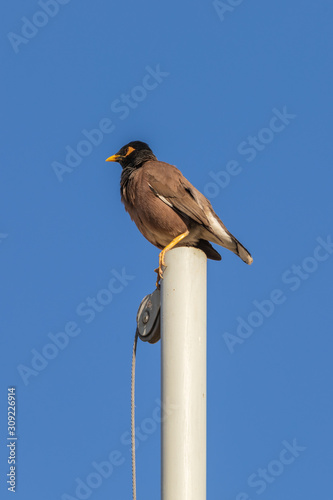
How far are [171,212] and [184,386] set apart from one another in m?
2.25

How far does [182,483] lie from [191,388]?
14.3 inches

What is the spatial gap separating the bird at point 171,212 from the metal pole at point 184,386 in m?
1.62

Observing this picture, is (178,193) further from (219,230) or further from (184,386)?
(184,386)

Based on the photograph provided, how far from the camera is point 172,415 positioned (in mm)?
3119

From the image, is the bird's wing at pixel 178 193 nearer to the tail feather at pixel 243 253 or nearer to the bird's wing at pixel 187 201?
the bird's wing at pixel 187 201

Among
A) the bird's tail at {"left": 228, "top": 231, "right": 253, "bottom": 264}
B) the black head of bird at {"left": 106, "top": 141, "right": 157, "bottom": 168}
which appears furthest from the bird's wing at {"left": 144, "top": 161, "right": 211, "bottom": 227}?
the black head of bird at {"left": 106, "top": 141, "right": 157, "bottom": 168}

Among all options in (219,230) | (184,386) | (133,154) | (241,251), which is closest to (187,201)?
(219,230)

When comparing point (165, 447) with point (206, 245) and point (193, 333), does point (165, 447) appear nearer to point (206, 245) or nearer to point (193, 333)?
point (193, 333)

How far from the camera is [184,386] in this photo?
314 cm

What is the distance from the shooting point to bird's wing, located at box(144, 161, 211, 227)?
522 cm

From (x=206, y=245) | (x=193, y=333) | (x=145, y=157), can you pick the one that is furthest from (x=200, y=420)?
(x=145, y=157)

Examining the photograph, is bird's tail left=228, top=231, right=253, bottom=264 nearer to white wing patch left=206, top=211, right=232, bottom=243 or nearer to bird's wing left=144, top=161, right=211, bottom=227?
white wing patch left=206, top=211, right=232, bottom=243

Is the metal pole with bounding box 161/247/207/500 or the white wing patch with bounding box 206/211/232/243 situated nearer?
the metal pole with bounding box 161/247/207/500

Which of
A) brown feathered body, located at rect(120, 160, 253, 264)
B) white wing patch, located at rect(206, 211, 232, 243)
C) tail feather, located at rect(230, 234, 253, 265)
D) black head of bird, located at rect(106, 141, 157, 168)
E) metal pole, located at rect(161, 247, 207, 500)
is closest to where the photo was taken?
metal pole, located at rect(161, 247, 207, 500)
